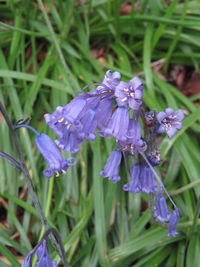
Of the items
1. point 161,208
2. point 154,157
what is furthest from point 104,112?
point 161,208

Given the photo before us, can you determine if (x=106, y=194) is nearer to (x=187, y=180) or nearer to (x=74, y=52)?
(x=187, y=180)

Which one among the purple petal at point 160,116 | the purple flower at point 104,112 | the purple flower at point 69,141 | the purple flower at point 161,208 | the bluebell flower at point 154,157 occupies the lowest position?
the purple flower at point 161,208

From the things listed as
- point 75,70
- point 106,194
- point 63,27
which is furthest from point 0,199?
point 63,27

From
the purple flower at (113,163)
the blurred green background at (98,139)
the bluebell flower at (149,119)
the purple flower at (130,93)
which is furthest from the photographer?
the blurred green background at (98,139)

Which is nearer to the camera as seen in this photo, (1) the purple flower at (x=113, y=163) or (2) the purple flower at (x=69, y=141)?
(2) the purple flower at (x=69, y=141)

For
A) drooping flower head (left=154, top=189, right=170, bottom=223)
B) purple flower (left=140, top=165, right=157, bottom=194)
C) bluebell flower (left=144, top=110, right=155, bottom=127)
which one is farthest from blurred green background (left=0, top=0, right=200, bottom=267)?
bluebell flower (left=144, top=110, right=155, bottom=127)

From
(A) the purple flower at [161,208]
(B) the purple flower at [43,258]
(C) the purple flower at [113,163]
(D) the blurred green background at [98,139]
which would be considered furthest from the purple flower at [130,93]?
(D) the blurred green background at [98,139]

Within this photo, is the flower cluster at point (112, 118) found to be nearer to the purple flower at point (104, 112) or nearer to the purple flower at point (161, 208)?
the purple flower at point (104, 112)
